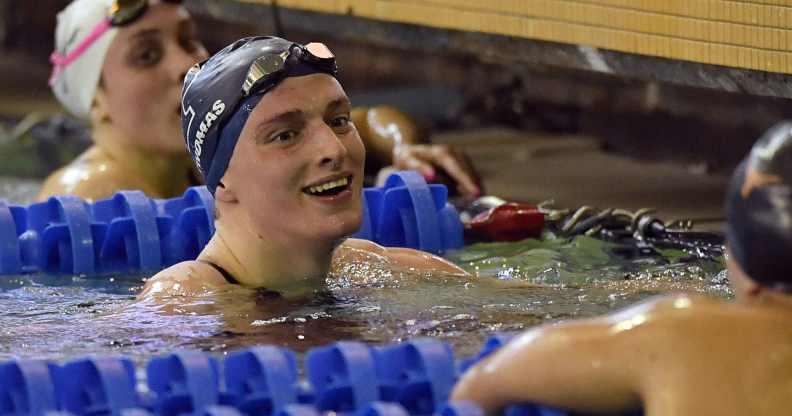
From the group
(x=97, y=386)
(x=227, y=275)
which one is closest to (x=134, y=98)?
(x=227, y=275)

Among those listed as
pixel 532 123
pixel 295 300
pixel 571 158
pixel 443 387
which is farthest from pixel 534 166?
pixel 443 387

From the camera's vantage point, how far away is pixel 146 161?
5805 millimetres

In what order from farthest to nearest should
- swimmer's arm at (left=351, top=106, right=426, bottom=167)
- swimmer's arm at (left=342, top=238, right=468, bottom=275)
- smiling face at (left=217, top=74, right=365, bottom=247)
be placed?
swimmer's arm at (left=351, top=106, right=426, bottom=167), swimmer's arm at (left=342, top=238, right=468, bottom=275), smiling face at (left=217, top=74, right=365, bottom=247)

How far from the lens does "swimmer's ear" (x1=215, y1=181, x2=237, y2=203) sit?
4.04 m

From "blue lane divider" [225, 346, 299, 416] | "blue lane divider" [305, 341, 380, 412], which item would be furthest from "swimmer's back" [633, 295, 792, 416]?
"blue lane divider" [225, 346, 299, 416]

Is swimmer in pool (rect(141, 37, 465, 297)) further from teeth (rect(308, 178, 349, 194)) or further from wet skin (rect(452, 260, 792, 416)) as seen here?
wet skin (rect(452, 260, 792, 416))

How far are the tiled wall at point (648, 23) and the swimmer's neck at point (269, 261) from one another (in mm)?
1405

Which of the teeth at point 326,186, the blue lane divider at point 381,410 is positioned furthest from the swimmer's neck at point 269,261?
the blue lane divider at point 381,410

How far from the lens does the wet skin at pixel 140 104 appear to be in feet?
18.4

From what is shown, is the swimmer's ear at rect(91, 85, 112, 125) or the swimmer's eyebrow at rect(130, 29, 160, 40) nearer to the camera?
the swimmer's eyebrow at rect(130, 29, 160, 40)

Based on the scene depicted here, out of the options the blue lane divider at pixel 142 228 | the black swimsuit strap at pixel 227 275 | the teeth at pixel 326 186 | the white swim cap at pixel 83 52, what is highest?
the white swim cap at pixel 83 52

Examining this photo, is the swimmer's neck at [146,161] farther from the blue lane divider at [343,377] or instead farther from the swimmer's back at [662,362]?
the swimmer's back at [662,362]

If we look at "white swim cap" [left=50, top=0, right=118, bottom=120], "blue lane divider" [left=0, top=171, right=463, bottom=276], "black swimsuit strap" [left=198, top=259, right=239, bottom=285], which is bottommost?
"blue lane divider" [left=0, top=171, right=463, bottom=276]

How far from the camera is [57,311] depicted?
4211 millimetres
